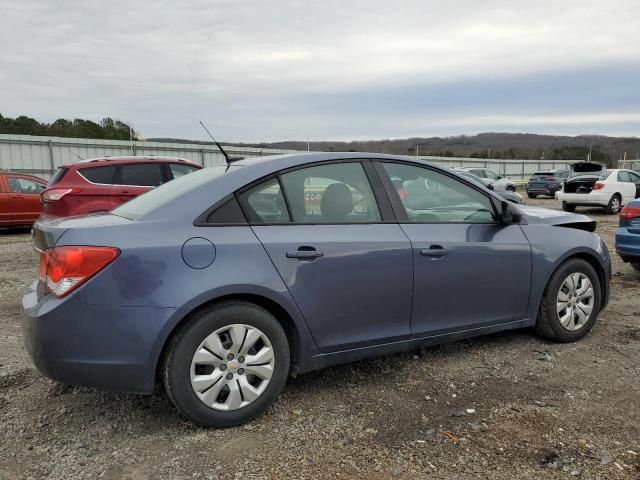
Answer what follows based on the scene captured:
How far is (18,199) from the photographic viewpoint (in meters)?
11.7

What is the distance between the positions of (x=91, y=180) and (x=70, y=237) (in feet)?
20.2

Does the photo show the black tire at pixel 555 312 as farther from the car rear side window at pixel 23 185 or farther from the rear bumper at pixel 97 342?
the car rear side window at pixel 23 185

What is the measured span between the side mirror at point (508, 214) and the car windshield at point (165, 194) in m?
2.06

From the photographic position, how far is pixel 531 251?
3.97 metres

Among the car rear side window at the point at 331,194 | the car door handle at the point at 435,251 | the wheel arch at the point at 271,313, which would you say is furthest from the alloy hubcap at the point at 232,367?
the car door handle at the point at 435,251

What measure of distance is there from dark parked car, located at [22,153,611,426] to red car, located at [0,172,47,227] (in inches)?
389

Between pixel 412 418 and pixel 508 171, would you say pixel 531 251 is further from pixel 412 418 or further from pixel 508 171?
pixel 508 171

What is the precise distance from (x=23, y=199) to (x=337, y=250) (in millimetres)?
10949

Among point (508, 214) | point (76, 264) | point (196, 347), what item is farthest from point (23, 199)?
point (508, 214)

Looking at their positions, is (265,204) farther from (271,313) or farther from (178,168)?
(178,168)

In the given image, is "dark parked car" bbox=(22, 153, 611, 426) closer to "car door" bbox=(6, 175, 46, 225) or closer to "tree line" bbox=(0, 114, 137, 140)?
"car door" bbox=(6, 175, 46, 225)

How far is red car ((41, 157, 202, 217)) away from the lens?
26.5ft

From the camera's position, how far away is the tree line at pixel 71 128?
25375mm

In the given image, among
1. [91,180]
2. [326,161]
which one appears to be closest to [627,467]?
[326,161]
